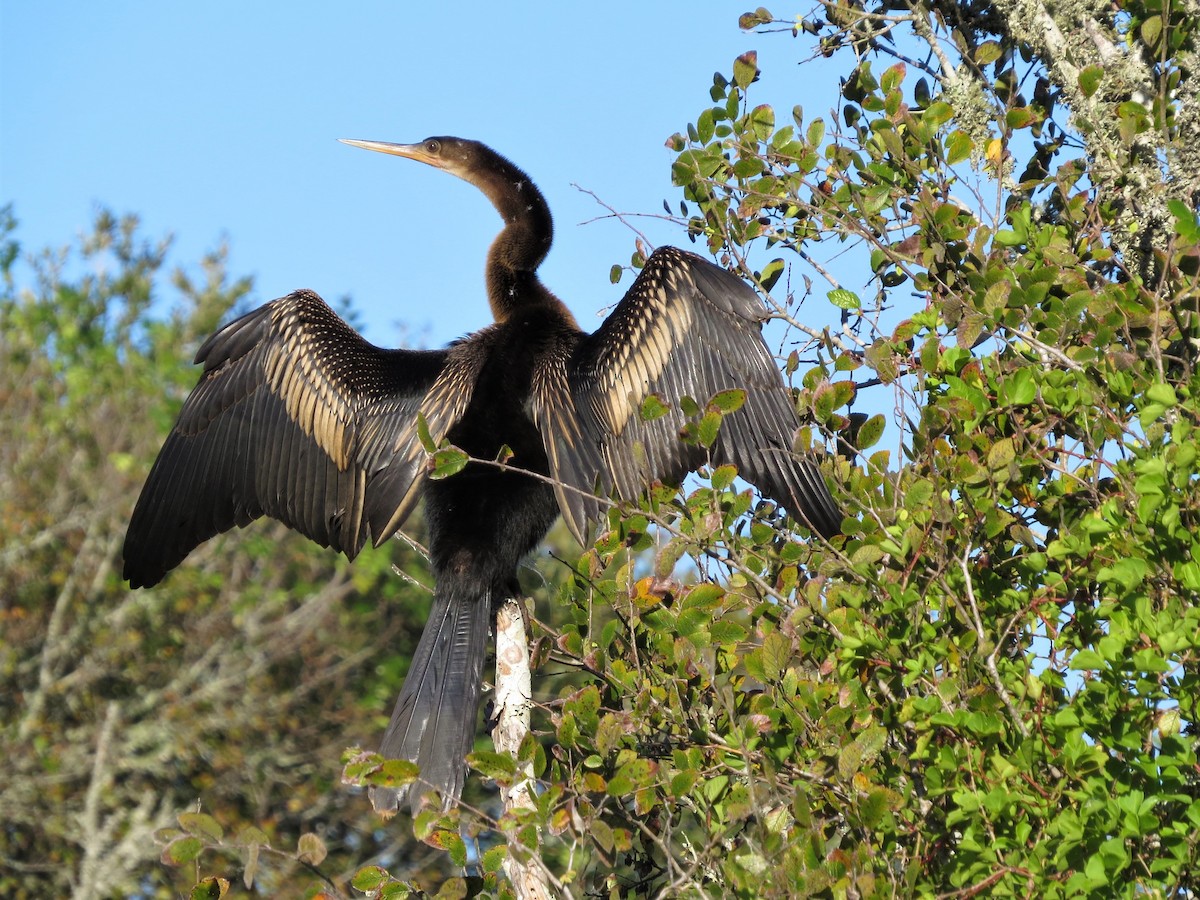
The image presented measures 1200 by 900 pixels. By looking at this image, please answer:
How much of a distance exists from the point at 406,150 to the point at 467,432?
6.98ft

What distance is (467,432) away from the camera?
4.11 m

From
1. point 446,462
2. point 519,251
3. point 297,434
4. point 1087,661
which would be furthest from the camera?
point 519,251

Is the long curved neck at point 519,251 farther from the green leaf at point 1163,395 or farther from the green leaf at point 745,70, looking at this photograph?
the green leaf at point 1163,395

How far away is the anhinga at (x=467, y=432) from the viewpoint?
3.69m

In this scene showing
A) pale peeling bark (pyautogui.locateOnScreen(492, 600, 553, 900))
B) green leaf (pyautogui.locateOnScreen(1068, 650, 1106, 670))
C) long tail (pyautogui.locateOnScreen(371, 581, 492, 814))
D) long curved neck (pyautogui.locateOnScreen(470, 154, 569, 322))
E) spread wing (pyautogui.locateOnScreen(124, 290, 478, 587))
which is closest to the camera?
green leaf (pyautogui.locateOnScreen(1068, 650, 1106, 670))

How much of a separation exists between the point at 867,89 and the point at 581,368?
130cm

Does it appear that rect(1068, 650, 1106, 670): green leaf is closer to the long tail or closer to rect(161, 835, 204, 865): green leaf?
rect(161, 835, 204, 865): green leaf

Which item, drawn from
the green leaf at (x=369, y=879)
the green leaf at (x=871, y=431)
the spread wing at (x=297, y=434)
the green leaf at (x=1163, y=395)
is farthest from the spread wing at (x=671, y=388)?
the green leaf at (x=1163, y=395)

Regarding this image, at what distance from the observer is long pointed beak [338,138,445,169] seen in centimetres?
573

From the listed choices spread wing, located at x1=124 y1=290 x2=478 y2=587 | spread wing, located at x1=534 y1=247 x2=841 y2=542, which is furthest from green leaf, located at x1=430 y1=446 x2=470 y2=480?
spread wing, located at x1=124 y1=290 x2=478 y2=587

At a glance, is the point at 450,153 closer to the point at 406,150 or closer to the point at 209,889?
the point at 406,150

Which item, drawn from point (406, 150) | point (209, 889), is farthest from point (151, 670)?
point (209, 889)

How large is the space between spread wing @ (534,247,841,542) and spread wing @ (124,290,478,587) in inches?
14.1

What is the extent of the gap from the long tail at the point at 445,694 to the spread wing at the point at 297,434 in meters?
0.44
